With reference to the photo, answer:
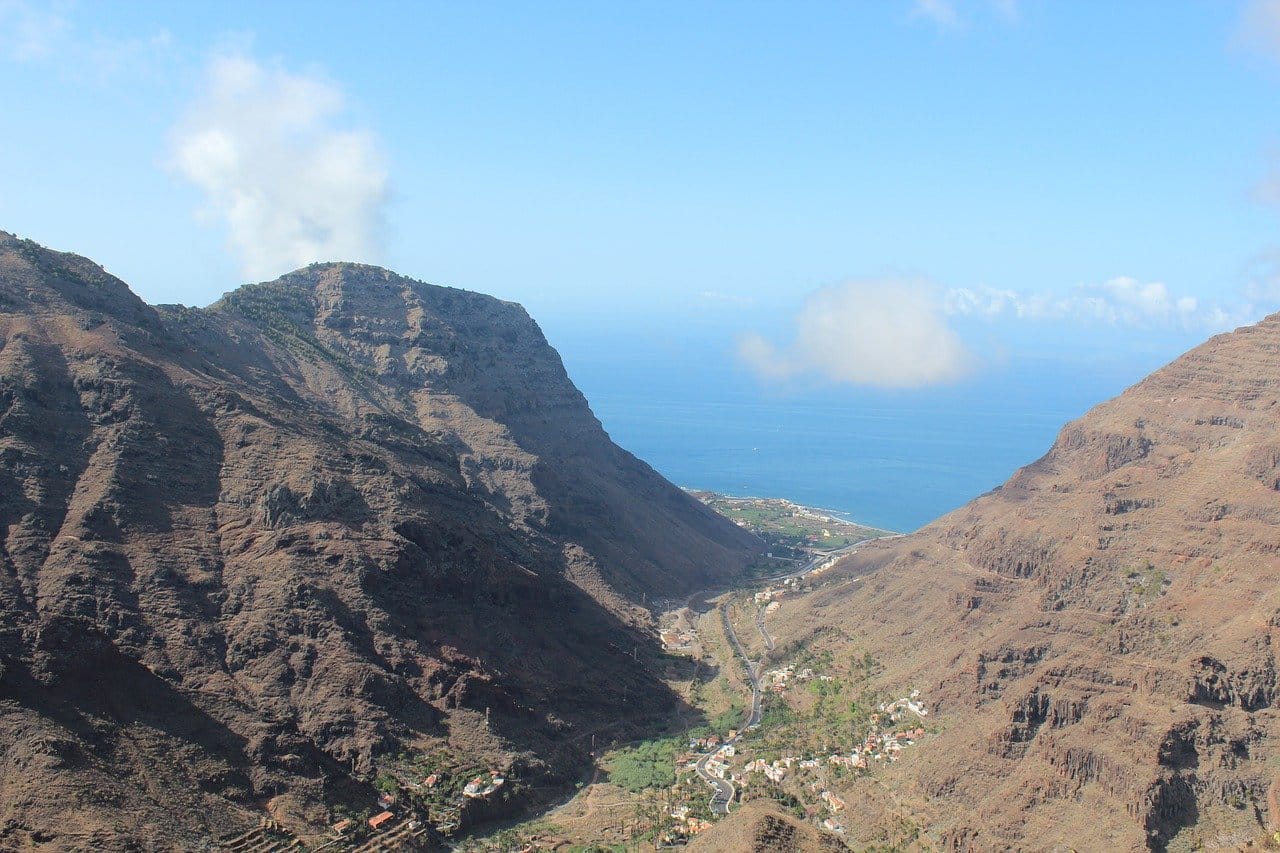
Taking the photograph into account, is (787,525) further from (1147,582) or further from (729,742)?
(1147,582)

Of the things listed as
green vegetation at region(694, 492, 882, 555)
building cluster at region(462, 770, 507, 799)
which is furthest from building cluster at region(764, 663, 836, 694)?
green vegetation at region(694, 492, 882, 555)

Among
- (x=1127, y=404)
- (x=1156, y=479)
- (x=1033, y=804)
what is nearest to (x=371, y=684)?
(x=1033, y=804)

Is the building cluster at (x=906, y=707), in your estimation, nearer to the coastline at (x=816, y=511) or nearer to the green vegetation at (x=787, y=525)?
the green vegetation at (x=787, y=525)

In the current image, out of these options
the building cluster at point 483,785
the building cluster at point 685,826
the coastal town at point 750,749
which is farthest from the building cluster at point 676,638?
the building cluster at point 483,785

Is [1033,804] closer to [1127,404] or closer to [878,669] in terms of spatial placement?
[878,669]

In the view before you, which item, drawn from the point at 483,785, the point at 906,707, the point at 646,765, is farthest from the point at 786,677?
the point at 483,785

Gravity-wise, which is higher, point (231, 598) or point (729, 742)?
point (231, 598)

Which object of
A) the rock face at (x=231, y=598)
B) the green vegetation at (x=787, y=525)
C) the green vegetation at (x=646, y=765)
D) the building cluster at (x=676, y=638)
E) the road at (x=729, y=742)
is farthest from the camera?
the green vegetation at (x=787, y=525)
